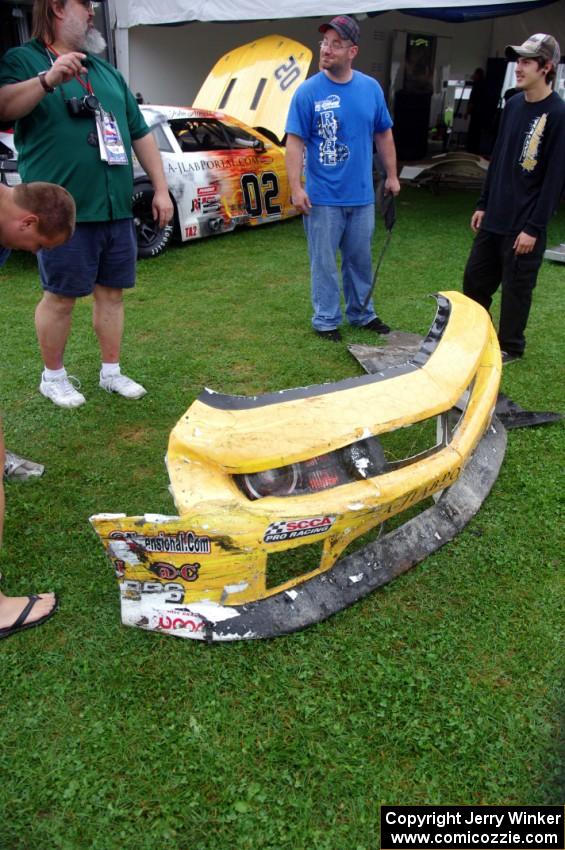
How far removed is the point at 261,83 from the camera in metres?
8.05

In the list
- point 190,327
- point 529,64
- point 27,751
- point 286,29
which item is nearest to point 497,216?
point 529,64

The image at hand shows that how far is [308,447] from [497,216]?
2754 mm

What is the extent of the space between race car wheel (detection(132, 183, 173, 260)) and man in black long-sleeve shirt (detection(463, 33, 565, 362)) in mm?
3408

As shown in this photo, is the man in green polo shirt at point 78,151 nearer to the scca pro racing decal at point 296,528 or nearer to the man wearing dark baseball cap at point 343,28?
the man wearing dark baseball cap at point 343,28

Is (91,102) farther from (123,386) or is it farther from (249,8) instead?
(249,8)

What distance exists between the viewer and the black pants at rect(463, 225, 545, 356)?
3980 millimetres

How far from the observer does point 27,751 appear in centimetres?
176

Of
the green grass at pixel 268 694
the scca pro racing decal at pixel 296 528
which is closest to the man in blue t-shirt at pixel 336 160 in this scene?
the green grass at pixel 268 694

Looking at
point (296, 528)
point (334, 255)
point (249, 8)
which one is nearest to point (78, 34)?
point (334, 255)

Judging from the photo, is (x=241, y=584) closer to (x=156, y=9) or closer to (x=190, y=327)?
(x=190, y=327)

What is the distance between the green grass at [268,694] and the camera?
1637 mm

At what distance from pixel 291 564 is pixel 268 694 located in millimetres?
594

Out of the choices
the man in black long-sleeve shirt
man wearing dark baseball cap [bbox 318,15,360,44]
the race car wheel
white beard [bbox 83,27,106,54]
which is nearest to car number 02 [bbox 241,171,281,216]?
the race car wheel

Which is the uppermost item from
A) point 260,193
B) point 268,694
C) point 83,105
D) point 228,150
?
point 83,105
